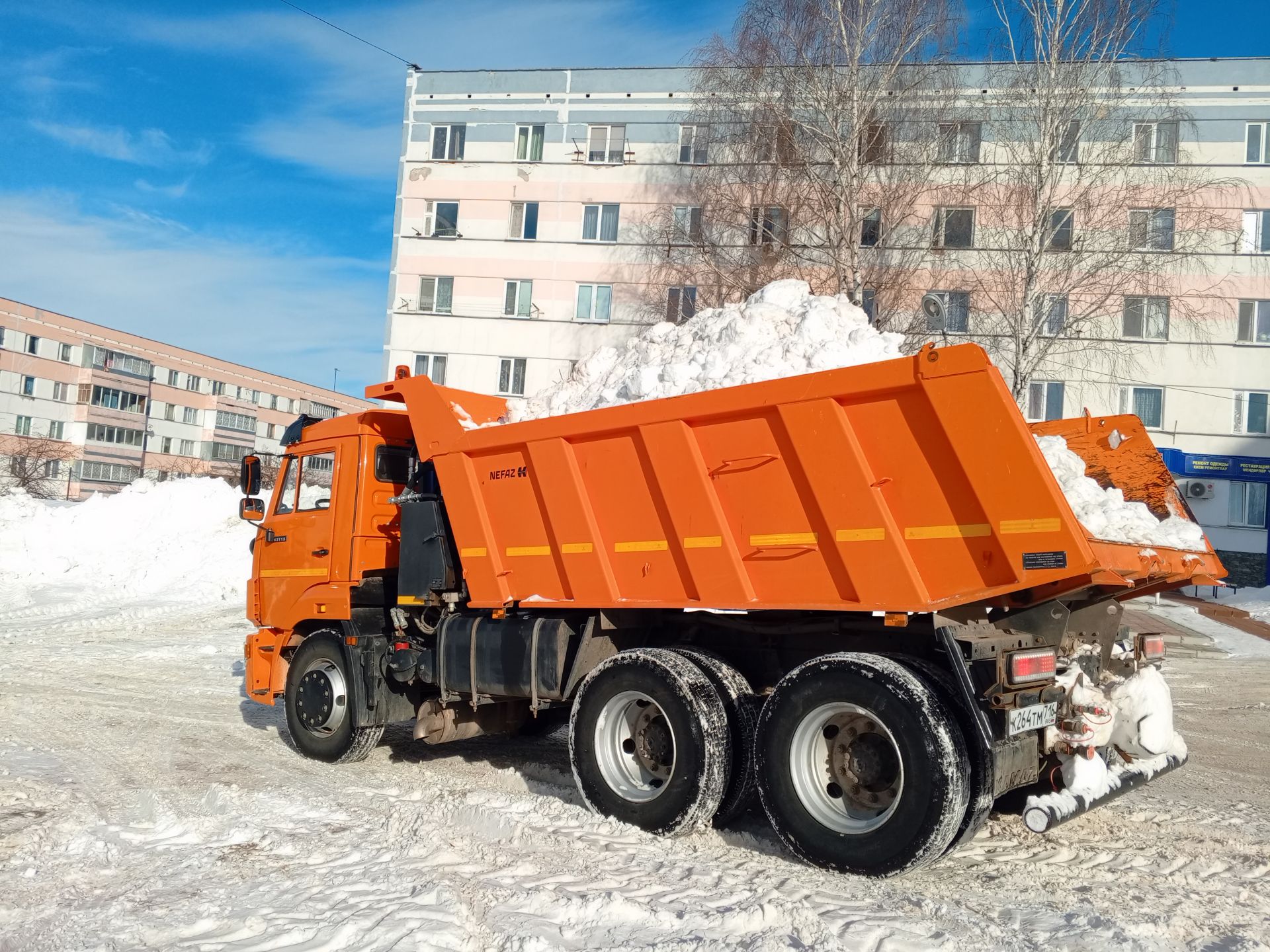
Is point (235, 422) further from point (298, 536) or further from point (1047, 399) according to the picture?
point (298, 536)

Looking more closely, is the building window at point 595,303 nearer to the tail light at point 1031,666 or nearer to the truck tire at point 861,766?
the truck tire at point 861,766

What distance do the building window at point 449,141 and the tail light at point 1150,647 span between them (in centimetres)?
2701

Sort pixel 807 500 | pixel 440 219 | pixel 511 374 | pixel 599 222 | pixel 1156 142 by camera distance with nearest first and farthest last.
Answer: pixel 807 500, pixel 1156 142, pixel 599 222, pixel 511 374, pixel 440 219

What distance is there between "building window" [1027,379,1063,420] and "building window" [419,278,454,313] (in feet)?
54.0

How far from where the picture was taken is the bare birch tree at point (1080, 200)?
19.5 metres

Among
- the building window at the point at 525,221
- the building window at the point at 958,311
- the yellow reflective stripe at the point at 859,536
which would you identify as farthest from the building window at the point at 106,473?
the yellow reflective stripe at the point at 859,536

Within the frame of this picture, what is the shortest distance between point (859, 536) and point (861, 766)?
1189 mm

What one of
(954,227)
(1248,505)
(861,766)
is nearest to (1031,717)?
(861,766)

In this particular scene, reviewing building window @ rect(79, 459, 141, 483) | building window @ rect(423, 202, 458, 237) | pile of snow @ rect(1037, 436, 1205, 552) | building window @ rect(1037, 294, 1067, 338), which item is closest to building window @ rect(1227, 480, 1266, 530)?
building window @ rect(1037, 294, 1067, 338)

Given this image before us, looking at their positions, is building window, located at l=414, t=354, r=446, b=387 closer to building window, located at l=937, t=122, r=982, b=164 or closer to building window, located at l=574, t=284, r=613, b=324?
building window, located at l=574, t=284, r=613, b=324

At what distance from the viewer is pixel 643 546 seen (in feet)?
19.5

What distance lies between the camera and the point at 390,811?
6105mm

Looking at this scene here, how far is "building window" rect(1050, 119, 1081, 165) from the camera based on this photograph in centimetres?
1955

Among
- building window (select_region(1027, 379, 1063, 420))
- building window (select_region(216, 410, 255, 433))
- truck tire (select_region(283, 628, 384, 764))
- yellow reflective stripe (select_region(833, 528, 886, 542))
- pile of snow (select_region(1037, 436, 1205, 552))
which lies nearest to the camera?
yellow reflective stripe (select_region(833, 528, 886, 542))
